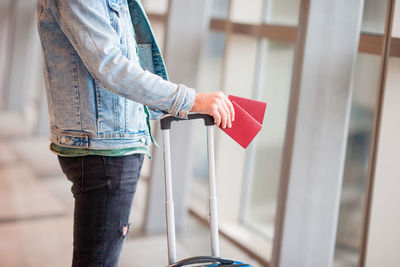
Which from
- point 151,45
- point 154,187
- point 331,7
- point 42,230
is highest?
point 331,7

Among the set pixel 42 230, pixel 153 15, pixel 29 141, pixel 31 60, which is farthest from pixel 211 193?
pixel 31 60

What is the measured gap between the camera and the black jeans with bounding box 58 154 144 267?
141 centimetres

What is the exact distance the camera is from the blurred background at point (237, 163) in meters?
2.51

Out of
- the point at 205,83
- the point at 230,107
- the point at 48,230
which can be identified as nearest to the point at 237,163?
the point at 205,83

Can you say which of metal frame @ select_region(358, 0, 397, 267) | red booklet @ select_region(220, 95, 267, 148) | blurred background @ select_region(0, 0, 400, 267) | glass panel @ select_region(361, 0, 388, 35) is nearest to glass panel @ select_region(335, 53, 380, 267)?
blurred background @ select_region(0, 0, 400, 267)

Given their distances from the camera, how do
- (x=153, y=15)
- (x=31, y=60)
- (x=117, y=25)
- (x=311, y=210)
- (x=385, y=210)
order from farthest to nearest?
(x=31, y=60) → (x=153, y=15) → (x=311, y=210) → (x=385, y=210) → (x=117, y=25)

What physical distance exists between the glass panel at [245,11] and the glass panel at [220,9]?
0.41m

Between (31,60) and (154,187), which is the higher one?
(31,60)

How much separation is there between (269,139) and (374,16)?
1123mm

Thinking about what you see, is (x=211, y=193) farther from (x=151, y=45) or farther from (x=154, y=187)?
(x=154, y=187)

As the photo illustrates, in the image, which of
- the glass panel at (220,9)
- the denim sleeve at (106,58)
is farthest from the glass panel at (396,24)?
the glass panel at (220,9)

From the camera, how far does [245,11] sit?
3.37m

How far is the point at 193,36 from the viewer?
312 cm

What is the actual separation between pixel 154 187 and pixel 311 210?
1.25 meters
